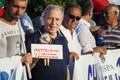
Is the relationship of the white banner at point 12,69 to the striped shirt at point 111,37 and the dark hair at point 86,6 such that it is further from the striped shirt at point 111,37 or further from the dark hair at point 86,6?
the dark hair at point 86,6

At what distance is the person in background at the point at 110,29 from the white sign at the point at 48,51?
192 centimetres

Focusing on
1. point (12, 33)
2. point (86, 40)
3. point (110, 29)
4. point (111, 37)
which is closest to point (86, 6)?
point (110, 29)

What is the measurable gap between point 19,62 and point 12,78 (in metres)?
0.22

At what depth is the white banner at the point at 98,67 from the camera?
23.1ft

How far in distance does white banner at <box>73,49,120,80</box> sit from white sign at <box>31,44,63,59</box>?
2.41ft

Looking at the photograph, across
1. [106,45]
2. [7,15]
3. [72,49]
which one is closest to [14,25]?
[7,15]

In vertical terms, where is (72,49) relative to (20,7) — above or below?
below

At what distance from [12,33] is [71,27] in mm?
1130

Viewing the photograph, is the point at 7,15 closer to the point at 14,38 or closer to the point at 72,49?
the point at 14,38

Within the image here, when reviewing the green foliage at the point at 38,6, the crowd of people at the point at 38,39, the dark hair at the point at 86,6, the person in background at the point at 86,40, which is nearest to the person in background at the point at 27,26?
the crowd of people at the point at 38,39

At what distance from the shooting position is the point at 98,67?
7371 mm

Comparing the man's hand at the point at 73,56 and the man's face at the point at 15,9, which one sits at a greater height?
the man's face at the point at 15,9

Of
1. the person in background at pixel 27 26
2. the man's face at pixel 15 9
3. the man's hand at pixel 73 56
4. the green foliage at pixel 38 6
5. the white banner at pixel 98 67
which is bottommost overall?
the white banner at pixel 98 67

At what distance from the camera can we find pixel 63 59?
6.24 meters
